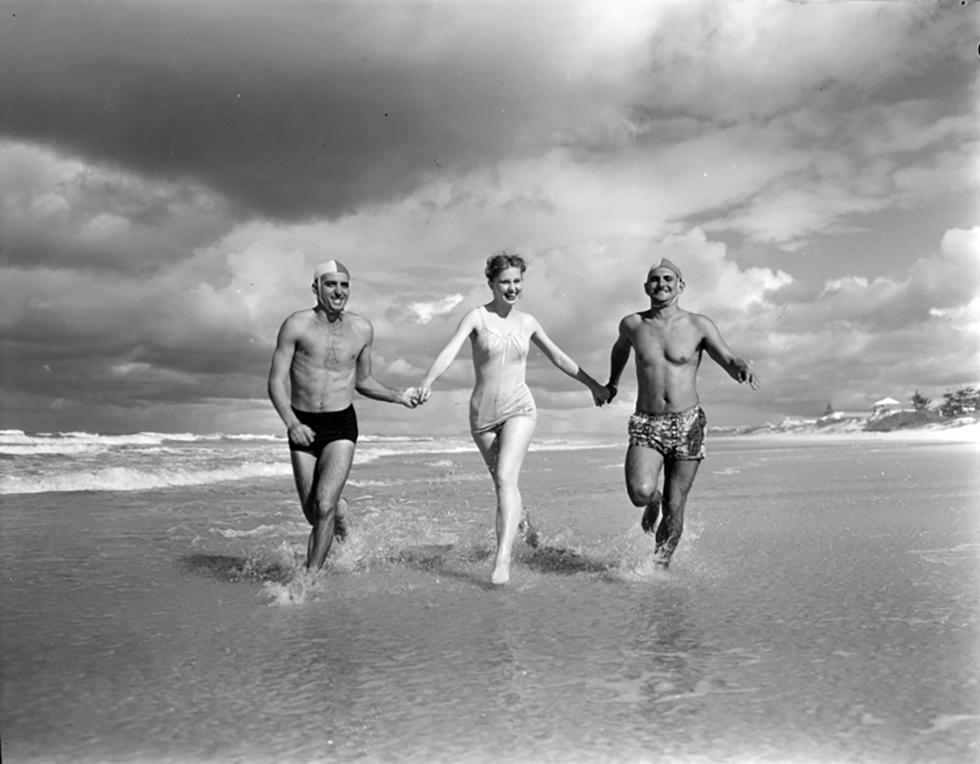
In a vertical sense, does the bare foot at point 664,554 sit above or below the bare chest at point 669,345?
below

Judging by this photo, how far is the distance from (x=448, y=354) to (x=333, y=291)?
0.83 m

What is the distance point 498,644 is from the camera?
Result: 3.81m

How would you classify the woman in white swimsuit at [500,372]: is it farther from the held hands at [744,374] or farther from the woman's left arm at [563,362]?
the held hands at [744,374]

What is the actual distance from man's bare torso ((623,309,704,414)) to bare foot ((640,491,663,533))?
0.57m

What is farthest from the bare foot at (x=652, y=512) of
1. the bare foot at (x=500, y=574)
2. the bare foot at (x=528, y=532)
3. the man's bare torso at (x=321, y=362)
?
the man's bare torso at (x=321, y=362)

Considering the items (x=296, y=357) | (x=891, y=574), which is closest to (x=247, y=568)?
(x=296, y=357)

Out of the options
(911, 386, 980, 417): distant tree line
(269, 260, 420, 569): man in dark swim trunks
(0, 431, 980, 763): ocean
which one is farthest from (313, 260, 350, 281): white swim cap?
(911, 386, 980, 417): distant tree line

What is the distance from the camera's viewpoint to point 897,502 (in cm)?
941

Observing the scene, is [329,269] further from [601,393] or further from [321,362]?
[601,393]

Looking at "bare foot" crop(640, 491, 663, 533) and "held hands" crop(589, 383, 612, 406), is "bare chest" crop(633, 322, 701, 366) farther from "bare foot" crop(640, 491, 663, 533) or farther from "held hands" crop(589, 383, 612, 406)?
"bare foot" crop(640, 491, 663, 533)

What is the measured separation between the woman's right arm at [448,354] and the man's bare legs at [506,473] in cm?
50

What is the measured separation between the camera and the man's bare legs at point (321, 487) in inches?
214

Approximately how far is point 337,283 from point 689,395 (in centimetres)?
241

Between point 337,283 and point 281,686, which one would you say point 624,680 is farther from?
point 337,283
